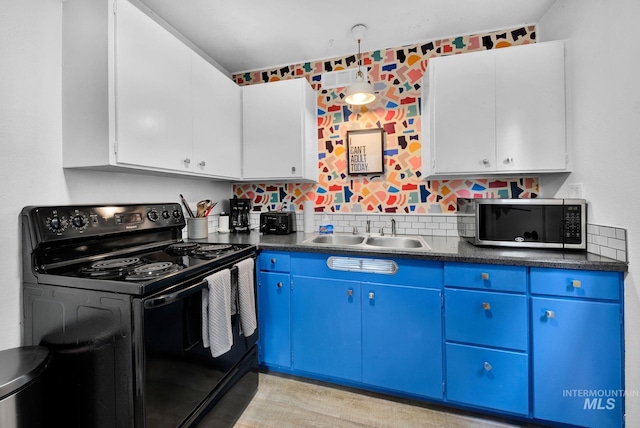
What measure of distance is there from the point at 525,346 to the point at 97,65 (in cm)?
261

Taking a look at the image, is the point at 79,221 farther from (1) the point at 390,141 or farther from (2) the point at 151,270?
(1) the point at 390,141

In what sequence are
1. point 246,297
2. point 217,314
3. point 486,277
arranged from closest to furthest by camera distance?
point 217,314 < point 486,277 < point 246,297

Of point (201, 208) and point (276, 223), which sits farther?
point (276, 223)

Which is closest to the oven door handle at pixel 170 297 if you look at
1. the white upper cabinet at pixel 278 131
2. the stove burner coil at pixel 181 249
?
the stove burner coil at pixel 181 249

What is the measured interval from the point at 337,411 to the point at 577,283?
150cm

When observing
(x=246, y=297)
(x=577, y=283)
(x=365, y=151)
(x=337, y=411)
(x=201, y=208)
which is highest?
(x=365, y=151)

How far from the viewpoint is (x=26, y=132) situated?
127 cm

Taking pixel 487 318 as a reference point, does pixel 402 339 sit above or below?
below

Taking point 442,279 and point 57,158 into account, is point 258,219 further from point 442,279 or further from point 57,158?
point 442,279

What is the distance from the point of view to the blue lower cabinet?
1.46 metres

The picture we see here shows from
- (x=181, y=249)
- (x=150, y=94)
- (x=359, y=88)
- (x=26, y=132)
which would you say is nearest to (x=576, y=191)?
(x=359, y=88)

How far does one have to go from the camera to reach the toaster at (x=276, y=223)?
236 centimetres

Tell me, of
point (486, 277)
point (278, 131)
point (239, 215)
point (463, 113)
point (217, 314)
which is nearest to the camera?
point (217, 314)

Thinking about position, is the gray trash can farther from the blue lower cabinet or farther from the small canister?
the blue lower cabinet
